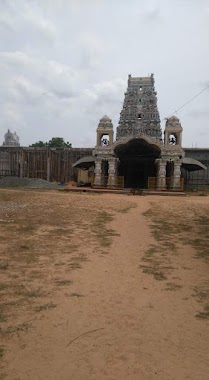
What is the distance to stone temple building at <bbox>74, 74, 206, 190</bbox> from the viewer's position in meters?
28.9

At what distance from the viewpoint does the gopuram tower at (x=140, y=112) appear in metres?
36.5

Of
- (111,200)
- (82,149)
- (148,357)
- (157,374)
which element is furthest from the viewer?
(82,149)

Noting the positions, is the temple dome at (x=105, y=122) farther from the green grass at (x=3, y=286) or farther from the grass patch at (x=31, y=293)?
the grass patch at (x=31, y=293)

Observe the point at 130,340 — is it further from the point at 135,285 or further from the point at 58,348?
the point at 135,285

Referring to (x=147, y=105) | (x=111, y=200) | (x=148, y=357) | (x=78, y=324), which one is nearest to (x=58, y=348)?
(x=78, y=324)

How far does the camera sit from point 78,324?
5770 mm

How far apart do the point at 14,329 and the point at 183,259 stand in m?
5.66

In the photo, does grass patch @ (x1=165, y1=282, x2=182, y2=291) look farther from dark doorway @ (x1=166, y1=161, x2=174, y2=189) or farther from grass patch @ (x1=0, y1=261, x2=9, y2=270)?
dark doorway @ (x1=166, y1=161, x2=174, y2=189)

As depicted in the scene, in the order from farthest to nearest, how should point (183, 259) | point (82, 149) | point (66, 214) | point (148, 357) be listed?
point (82, 149), point (66, 214), point (183, 259), point (148, 357)

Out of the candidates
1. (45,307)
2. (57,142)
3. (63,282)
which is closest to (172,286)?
(63,282)

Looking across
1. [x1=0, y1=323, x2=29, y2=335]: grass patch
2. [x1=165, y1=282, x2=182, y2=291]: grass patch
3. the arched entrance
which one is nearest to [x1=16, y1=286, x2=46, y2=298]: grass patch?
[x1=0, y1=323, x2=29, y2=335]: grass patch

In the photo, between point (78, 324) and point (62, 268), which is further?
point (62, 268)

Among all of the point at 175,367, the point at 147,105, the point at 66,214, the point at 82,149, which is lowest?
the point at 175,367

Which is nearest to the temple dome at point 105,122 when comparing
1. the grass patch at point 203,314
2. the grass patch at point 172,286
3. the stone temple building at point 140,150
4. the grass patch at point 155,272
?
the stone temple building at point 140,150
